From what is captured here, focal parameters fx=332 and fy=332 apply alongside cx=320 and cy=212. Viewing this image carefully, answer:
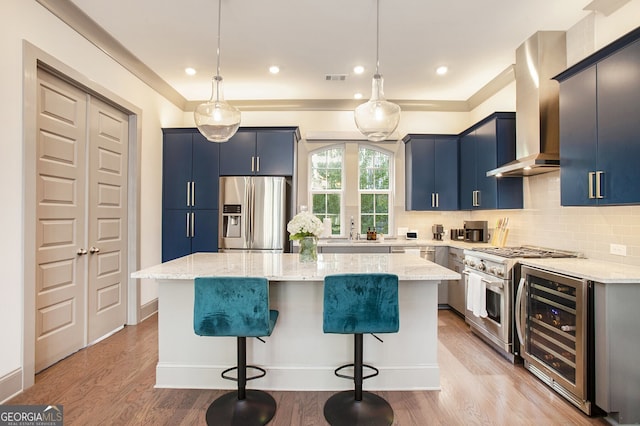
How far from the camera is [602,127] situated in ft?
7.85

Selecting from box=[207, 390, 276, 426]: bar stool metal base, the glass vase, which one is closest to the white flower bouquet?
the glass vase

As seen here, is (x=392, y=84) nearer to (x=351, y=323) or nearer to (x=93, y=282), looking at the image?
(x=351, y=323)

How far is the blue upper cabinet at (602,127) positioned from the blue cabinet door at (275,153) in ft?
9.94

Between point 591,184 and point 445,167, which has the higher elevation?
point 445,167

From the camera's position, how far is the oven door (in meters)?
2.96

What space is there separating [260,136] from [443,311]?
3.46 metres

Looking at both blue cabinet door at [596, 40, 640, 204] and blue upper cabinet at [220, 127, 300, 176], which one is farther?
blue upper cabinet at [220, 127, 300, 176]

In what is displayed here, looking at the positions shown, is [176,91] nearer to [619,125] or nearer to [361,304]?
[361,304]

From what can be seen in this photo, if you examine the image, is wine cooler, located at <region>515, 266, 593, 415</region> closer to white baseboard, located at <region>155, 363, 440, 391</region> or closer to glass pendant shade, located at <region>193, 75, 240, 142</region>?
white baseboard, located at <region>155, 363, 440, 391</region>

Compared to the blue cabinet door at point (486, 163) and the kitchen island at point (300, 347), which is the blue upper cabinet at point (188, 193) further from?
the blue cabinet door at point (486, 163)

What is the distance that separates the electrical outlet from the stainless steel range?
33 cm

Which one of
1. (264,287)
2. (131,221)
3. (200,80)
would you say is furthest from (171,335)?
(200,80)

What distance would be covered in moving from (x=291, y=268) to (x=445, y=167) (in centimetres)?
342

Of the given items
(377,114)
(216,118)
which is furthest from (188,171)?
(377,114)
